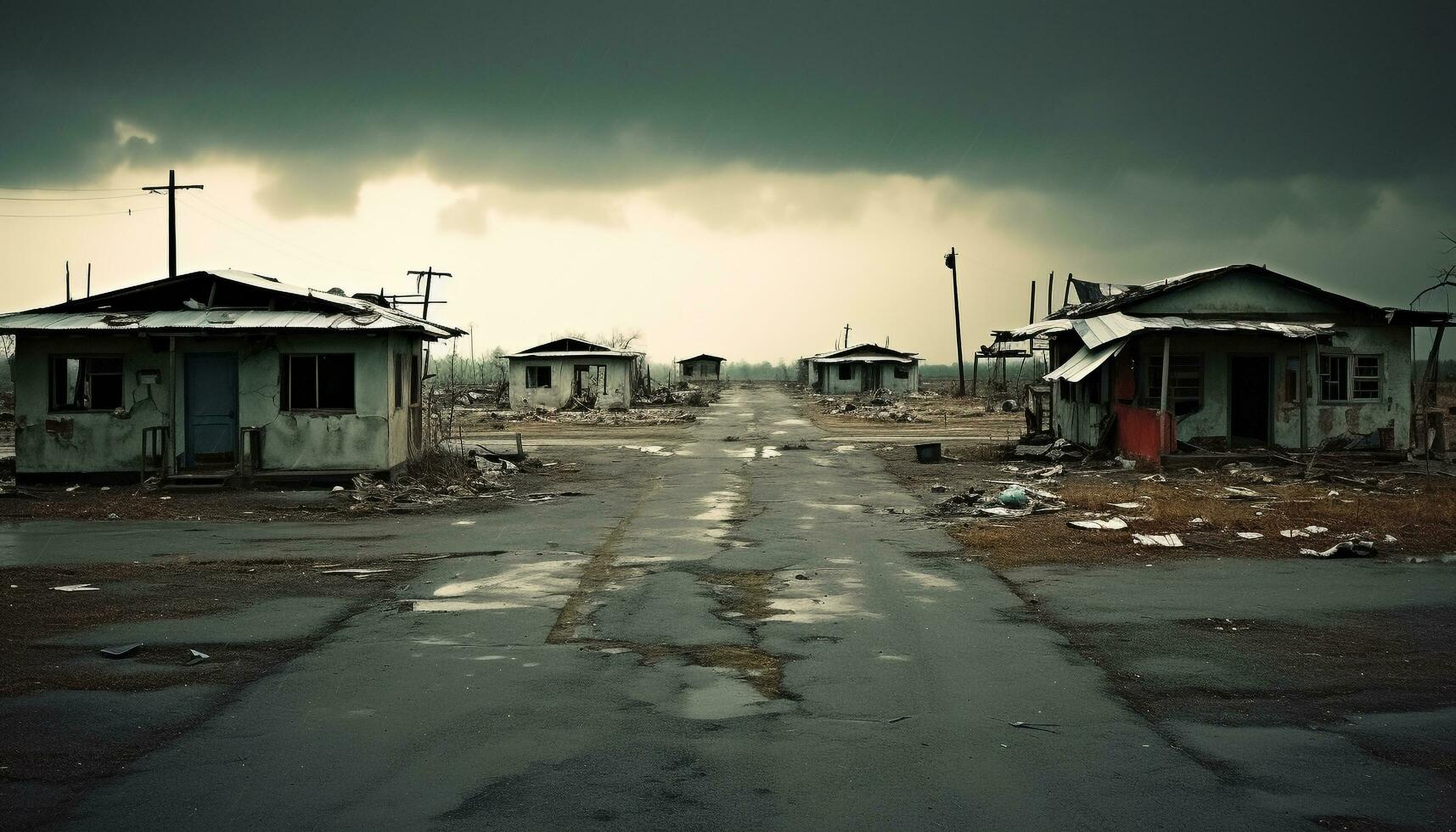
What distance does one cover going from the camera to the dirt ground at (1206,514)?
12172 mm

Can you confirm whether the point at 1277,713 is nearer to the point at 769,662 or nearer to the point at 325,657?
the point at 769,662

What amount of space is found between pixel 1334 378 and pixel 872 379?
47.9 meters

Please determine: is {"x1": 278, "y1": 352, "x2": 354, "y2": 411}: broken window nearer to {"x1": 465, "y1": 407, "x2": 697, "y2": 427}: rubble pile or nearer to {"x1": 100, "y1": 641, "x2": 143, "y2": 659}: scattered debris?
{"x1": 100, "y1": 641, "x2": 143, "y2": 659}: scattered debris

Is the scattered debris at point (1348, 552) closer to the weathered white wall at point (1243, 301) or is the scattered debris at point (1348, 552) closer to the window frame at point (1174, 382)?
the window frame at point (1174, 382)

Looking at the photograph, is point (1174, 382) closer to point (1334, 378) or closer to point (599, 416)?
point (1334, 378)

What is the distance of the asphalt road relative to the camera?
466 cm

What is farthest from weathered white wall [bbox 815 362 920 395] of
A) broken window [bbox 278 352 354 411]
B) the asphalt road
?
the asphalt road

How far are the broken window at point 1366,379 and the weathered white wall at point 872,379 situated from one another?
47.2m

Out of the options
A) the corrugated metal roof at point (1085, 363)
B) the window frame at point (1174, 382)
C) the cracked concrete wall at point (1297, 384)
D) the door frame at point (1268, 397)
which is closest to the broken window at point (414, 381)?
the corrugated metal roof at point (1085, 363)

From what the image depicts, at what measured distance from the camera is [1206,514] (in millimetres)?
14719

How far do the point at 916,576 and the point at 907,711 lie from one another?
181 inches

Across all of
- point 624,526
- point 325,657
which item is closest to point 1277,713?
point 325,657

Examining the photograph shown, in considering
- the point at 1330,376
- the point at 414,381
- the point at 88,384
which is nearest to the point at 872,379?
the point at 1330,376

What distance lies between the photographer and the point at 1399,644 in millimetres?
7684
